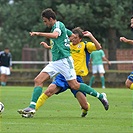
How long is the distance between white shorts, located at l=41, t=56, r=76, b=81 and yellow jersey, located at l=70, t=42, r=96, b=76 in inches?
37.5

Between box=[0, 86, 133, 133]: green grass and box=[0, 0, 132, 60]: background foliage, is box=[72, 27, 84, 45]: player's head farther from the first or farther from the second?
box=[0, 0, 132, 60]: background foliage

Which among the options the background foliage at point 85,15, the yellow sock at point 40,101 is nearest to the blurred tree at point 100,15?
the background foliage at point 85,15

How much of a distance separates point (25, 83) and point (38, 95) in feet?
78.6

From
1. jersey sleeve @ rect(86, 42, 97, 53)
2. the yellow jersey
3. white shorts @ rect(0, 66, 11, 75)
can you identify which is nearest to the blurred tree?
white shorts @ rect(0, 66, 11, 75)

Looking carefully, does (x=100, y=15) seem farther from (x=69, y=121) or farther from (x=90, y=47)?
(x=69, y=121)

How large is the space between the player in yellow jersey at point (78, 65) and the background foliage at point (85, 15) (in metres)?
24.0

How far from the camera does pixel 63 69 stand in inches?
505

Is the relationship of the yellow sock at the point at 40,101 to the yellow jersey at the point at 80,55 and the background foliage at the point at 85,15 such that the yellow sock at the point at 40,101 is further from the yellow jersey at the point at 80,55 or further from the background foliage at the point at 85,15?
the background foliage at the point at 85,15

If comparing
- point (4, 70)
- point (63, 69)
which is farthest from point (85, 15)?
point (63, 69)

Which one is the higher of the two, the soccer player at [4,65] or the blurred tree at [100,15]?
the blurred tree at [100,15]

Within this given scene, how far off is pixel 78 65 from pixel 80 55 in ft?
0.73

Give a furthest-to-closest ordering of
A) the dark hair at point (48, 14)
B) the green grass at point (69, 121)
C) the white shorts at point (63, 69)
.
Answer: the white shorts at point (63, 69) → the dark hair at point (48, 14) → the green grass at point (69, 121)

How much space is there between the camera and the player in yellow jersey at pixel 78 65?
13.2 meters

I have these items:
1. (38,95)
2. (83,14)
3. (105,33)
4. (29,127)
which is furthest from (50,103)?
(105,33)
